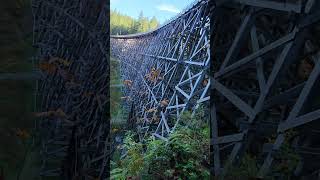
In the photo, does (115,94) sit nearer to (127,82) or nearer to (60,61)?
(127,82)

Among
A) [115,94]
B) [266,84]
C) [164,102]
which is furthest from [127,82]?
[266,84]

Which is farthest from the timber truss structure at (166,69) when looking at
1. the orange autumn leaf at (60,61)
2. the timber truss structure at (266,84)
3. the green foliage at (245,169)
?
the green foliage at (245,169)

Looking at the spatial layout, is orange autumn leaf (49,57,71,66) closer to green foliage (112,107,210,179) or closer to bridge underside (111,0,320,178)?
bridge underside (111,0,320,178)

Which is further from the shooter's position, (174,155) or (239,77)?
(239,77)

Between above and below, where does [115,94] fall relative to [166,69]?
below

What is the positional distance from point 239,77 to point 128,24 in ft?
4.58

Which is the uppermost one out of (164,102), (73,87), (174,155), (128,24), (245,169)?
(128,24)

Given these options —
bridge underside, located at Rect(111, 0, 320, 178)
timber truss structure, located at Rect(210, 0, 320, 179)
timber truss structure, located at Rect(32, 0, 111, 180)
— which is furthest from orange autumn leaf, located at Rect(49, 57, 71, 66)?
timber truss structure, located at Rect(210, 0, 320, 179)

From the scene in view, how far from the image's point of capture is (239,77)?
14.6 feet

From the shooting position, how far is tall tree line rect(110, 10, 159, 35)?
3354 mm

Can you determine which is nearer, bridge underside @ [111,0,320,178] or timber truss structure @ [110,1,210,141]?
timber truss structure @ [110,1,210,141]

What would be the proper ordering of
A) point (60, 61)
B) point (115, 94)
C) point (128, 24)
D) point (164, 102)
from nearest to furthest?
point (60, 61)
point (115, 94)
point (128, 24)
point (164, 102)

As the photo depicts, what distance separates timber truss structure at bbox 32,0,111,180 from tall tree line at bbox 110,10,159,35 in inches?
2.9

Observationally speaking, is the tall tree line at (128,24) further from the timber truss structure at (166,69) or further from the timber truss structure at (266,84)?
the timber truss structure at (266,84)
